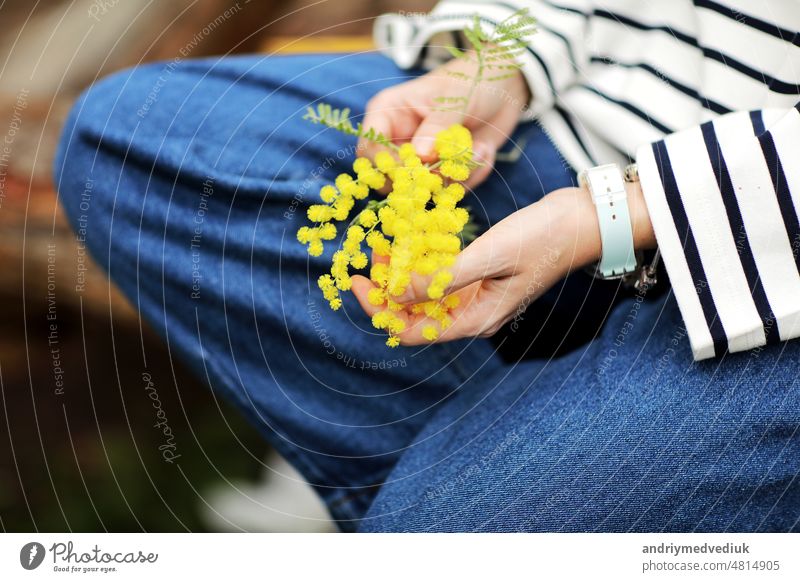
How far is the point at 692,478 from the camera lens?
1.14 ft

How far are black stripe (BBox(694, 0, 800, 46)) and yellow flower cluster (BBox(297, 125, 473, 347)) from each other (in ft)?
0.52

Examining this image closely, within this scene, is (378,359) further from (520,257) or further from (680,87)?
(680,87)

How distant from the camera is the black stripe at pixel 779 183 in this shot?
12.2 inches

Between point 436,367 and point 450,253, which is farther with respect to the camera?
point 436,367

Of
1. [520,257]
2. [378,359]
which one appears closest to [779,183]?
[520,257]

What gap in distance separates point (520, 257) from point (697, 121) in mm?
143

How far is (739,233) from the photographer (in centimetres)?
32

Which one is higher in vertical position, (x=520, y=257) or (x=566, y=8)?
(x=566, y=8)

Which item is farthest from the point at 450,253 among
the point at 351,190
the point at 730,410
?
the point at 730,410
